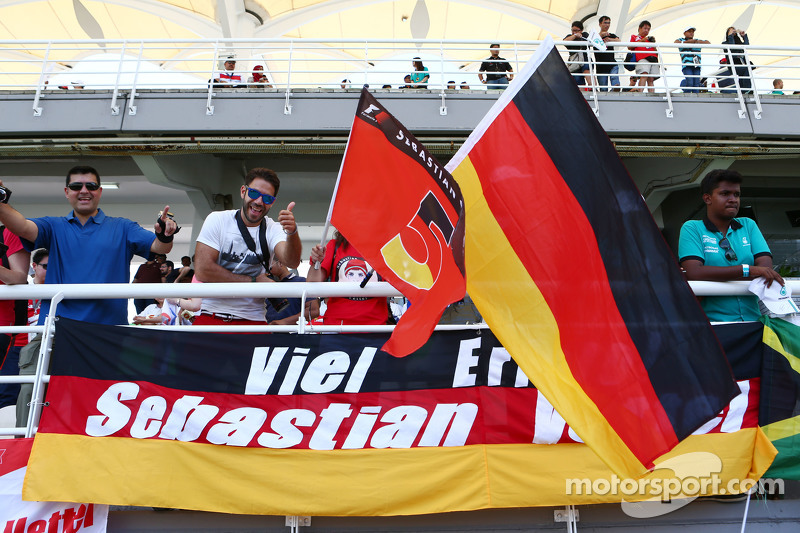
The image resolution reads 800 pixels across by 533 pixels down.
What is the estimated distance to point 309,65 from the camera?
Result: 2969 centimetres

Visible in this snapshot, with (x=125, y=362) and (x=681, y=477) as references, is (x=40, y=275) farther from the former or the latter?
(x=681, y=477)

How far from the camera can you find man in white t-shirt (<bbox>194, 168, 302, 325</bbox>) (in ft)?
12.0

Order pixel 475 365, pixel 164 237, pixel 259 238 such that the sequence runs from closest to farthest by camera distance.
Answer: pixel 475 365 → pixel 164 237 → pixel 259 238

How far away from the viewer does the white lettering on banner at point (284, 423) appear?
2.92 meters

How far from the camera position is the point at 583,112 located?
2533 millimetres

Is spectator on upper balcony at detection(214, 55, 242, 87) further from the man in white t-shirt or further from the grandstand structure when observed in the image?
the man in white t-shirt

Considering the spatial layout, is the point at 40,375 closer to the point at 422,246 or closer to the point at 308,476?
the point at 308,476

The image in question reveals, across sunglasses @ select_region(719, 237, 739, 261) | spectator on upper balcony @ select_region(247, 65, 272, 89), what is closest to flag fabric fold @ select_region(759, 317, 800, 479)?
sunglasses @ select_region(719, 237, 739, 261)

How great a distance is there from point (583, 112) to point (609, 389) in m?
1.21

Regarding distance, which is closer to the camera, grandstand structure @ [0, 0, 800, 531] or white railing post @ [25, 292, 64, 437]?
white railing post @ [25, 292, 64, 437]

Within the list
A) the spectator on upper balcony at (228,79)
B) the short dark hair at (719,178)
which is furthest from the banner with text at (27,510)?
the spectator on upper balcony at (228,79)

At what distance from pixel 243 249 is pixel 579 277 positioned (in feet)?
7.53

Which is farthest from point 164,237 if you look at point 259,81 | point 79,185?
point 259,81

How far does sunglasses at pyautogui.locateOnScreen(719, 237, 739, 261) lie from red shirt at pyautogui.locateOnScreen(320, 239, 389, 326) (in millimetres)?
2227
